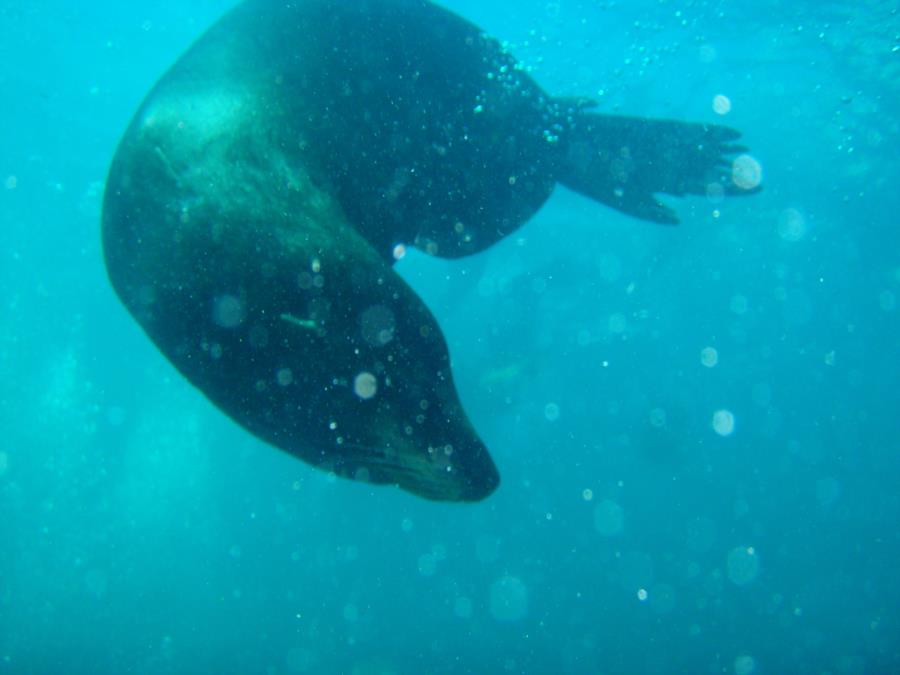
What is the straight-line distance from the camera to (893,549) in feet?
113

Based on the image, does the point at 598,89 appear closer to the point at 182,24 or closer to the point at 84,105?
the point at 182,24

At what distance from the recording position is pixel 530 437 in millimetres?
26438

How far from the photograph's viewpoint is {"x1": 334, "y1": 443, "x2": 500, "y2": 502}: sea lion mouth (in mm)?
1797

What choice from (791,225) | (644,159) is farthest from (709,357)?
(644,159)

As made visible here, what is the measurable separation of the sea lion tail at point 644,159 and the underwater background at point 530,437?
15977 mm

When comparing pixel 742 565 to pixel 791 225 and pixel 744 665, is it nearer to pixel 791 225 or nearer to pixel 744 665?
pixel 744 665

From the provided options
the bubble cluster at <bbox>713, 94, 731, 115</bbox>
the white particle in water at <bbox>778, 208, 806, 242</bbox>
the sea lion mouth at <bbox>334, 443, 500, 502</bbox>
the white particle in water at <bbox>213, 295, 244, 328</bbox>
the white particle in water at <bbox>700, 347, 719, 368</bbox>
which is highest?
the white particle in water at <bbox>213, 295, 244, 328</bbox>

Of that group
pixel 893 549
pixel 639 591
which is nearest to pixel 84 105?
pixel 639 591

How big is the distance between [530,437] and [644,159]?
22.6m

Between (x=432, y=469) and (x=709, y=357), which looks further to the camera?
(x=709, y=357)

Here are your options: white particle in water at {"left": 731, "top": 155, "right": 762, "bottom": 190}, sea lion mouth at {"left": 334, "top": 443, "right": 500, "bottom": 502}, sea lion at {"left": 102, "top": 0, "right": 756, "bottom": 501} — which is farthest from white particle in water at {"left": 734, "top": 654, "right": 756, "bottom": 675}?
sea lion at {"left": 102, "top": 0, "right": 756, "bottom": 501}

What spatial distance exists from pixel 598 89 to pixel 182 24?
18.5m

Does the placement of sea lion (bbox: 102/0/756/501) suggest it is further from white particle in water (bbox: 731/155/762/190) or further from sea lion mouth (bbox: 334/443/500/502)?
white particle in water (bbox: 731/155/762/190)

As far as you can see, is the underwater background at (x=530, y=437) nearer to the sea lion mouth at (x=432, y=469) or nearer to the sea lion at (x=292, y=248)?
the sea lion at (x=292, y=248)
